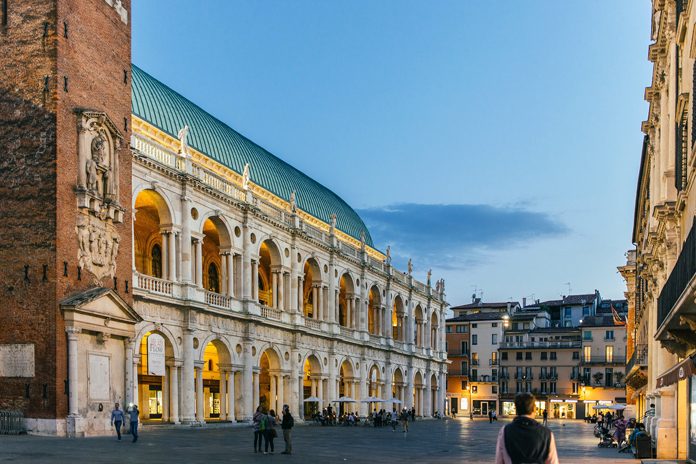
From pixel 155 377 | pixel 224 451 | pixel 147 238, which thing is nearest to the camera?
pixel 224 451

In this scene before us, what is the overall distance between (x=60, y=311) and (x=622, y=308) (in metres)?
119

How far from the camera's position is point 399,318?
271ft

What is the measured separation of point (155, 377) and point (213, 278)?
402 inches

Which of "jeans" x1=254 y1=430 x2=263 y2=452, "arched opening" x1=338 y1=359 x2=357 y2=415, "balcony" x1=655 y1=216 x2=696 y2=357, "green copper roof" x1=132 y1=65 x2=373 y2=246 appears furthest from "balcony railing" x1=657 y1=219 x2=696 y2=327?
"arched opening" x1=338 y1=359 x2=357 y2=415

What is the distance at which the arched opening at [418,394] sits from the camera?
87.2 meters

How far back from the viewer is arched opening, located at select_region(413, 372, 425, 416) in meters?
87.2

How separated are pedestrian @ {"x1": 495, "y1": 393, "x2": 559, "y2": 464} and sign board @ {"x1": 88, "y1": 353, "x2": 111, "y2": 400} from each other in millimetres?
28235

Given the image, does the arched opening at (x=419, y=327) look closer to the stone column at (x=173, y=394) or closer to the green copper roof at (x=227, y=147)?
the green copper roof at (x=227, y=147)

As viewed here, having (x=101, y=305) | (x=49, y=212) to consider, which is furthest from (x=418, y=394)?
(x=49, y=212)

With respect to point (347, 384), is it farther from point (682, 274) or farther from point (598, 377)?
point (682, 274)

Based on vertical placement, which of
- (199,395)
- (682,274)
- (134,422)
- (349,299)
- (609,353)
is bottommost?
(609,353)

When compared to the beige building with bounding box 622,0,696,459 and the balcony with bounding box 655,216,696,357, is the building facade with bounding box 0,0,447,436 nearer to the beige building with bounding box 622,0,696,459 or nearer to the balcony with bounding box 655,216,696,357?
the beige building with bounding box 622,0,696,459

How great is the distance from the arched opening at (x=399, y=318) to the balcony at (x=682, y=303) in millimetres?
60642

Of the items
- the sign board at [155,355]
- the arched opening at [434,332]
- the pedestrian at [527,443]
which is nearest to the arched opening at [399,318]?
the arched opening at [434,332]
